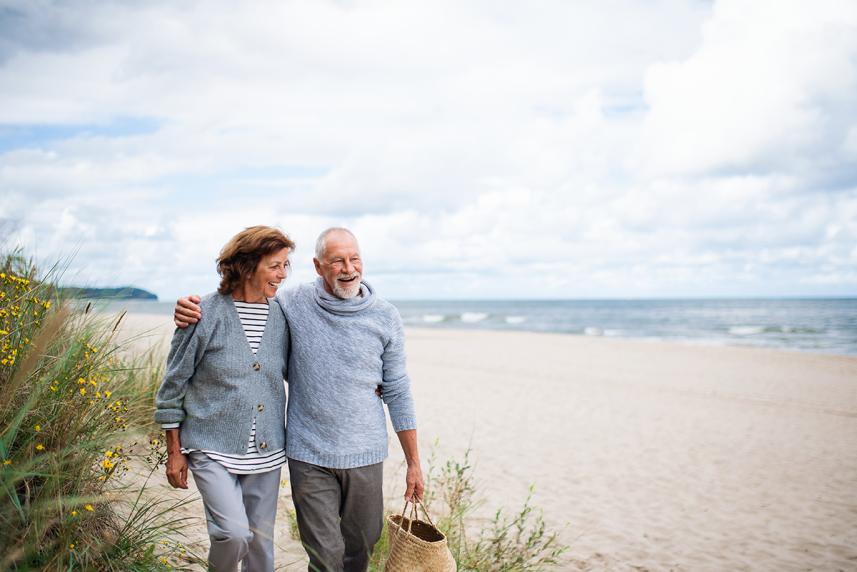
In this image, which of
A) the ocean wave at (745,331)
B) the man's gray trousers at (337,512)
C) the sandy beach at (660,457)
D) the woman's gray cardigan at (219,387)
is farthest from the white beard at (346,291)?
the ocean wave at (745,331)

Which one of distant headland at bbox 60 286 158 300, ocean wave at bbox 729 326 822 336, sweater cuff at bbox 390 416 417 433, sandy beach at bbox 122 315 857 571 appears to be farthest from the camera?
ocean wave at bbox 729 326 822 336

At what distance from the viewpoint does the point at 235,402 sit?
2.95 metres

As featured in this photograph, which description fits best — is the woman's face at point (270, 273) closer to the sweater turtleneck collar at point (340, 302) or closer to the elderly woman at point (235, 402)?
the elderly woman at point (235, 402)

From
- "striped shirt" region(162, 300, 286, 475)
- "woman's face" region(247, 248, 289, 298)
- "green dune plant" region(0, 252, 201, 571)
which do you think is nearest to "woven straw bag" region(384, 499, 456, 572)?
"striped shirt" region(162, 300, 286, 475)

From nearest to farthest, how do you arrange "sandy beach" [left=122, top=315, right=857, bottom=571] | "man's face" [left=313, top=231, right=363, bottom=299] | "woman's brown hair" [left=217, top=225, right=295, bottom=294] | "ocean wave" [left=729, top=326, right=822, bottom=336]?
"woman's brown hair" [left=217, top=225, right=295, bottom=294] < "man's face" [left=313, top=231, right=363, bottom=299] < "sandy beach" [left=122, top=315, right=857, bottom=571] < "ocean wave" [left=729, top=326, right=822, bottom=336]

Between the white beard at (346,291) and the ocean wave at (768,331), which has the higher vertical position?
the white beard at (346,291)

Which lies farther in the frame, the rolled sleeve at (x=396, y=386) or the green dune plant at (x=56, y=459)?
the rolled sleeve at (x=396, y=386)

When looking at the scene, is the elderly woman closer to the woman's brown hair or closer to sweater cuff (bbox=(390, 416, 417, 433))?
the woman's brown hair

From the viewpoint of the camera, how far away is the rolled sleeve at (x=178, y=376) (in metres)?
2.88

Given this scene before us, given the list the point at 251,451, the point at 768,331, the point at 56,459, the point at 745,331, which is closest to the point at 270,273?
the point at 251,451

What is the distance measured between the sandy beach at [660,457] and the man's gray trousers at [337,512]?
3.55 ft

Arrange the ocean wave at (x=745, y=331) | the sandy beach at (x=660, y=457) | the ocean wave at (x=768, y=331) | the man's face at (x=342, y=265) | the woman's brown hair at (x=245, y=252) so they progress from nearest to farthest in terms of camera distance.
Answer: the woman's brown hair at (x=245, y=252)
the man's face at (x=342, y=265)
the sandy beach at (x=660, y=457)
the ocean wave at (x=745, y=331)
the ocean wave at (x=768, y=331)

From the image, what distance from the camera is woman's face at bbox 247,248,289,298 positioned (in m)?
3.07

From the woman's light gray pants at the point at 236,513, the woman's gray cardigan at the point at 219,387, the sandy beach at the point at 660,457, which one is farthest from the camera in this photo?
the sandy beach at the point at 660,457
